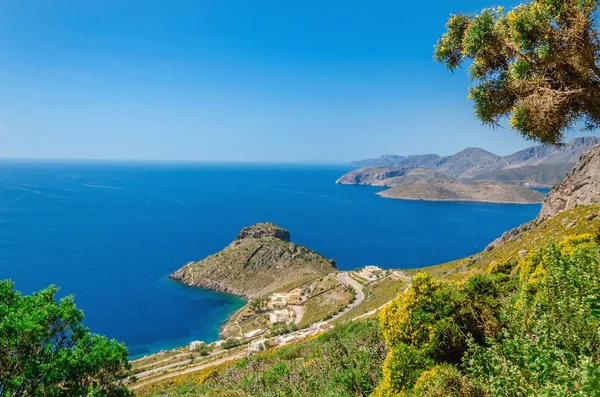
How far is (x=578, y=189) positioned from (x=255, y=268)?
7767 cm

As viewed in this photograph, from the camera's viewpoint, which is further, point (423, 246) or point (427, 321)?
point (423, 246)

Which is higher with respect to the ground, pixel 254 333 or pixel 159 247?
pixel 254 333

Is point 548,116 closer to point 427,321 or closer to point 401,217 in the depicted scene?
point 427,321

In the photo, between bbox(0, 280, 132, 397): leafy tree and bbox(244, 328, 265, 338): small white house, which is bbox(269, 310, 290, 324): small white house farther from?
bbox(0, 280, 132, 397): leafy tree

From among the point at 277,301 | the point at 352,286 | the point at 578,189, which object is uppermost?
the point at 578,189

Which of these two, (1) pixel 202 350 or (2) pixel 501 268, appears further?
(1) pixel 202 350

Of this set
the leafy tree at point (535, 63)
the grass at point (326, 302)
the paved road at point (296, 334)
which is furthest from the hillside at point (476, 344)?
the grass at point (326, 302)

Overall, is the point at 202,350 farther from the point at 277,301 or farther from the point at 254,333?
the point at 277,301

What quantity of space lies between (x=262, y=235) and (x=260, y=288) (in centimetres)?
2358

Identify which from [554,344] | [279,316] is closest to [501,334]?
[554,344]

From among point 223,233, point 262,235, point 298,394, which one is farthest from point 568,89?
point 223,233

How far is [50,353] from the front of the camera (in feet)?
45.0

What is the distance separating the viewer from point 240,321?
7125cm

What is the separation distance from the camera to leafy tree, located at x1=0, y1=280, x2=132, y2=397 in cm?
1248
